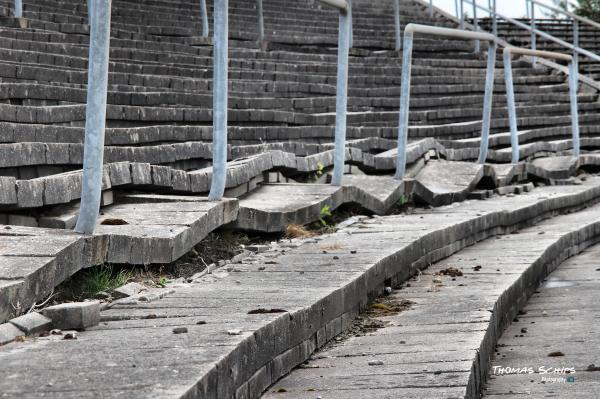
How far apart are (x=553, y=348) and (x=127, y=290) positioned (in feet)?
6.02

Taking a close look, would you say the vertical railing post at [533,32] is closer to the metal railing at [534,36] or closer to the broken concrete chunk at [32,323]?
the metal railing at [534,36]

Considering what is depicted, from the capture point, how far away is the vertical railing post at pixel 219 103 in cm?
575

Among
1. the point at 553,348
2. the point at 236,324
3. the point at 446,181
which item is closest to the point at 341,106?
the point at 446,181

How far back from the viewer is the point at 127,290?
4.29 meters

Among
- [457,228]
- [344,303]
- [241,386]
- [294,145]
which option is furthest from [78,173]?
[294,145]

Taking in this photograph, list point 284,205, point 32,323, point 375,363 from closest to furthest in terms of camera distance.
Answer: point 32,323, point 375,363, point 284,205

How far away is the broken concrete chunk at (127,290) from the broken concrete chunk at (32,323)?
742 millimetres

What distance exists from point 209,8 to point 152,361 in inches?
526

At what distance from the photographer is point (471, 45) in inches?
703

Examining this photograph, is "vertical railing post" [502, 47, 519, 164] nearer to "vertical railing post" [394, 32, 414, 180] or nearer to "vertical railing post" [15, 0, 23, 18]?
"vertical railing post" [394, 32, 414, 180]

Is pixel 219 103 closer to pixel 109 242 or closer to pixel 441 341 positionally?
pixel 109 242

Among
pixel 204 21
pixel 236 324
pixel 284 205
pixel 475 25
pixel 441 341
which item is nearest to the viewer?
pixel 236 324

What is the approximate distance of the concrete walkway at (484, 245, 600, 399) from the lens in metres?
4.04

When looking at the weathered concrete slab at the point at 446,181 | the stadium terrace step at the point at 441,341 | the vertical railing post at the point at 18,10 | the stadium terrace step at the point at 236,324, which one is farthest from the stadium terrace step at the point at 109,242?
the vertical railing post at the point at 18,10
